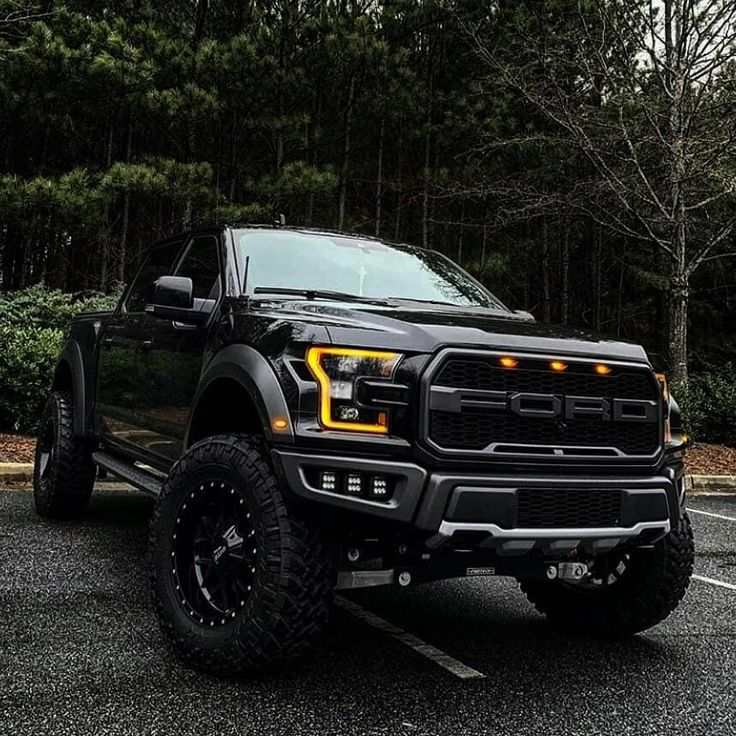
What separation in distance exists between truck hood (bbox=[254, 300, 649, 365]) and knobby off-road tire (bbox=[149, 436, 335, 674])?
0.60 metres

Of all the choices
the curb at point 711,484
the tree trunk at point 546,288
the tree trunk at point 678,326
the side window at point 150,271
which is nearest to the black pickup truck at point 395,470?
the side window at point 150,271

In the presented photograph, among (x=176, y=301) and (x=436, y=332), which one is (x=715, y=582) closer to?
(x=436, y=332)

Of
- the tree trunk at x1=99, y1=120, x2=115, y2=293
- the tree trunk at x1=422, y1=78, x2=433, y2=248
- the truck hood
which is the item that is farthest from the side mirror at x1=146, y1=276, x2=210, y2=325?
the tree trunk at x1=422, y1=78, x2=433, y2=248

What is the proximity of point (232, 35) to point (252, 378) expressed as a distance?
52.6 ft

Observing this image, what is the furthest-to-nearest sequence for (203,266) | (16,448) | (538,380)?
(16,448)
(203,266)
(538,380)

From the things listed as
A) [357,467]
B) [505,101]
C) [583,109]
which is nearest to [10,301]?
[583,109]

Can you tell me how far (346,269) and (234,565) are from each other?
195 cm

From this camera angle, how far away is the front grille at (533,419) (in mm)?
3303

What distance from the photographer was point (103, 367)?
5.97 m

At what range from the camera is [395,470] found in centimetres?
320

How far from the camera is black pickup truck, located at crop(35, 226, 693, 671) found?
3254 mm

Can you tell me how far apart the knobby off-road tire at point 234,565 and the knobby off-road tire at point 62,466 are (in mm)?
2593

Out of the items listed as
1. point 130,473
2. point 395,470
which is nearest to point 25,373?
point 130,473

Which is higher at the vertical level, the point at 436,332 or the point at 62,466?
the point at 436,332
